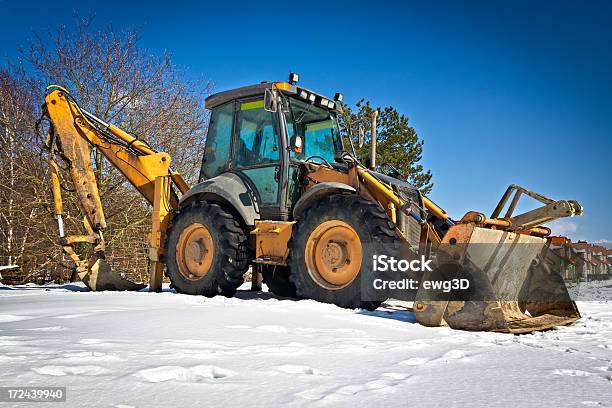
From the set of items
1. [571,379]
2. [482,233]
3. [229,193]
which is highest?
[229,193]

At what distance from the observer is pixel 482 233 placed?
4309 mm

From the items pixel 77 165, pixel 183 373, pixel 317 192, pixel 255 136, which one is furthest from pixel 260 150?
pixel 183 373

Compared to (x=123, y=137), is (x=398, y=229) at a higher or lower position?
lower

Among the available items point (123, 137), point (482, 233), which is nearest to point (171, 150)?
point (123, 137)

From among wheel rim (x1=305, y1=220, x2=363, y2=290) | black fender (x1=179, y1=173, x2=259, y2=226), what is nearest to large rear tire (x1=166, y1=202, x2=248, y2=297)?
black fender (x1=179, y1=173, x2=259, y2=226)

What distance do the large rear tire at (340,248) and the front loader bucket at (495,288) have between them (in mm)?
804

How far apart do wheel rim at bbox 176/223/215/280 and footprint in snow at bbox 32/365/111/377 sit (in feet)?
13.7

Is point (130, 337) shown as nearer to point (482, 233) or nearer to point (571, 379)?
point (571, 379)

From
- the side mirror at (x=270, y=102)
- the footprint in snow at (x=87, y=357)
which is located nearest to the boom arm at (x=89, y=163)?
the side mirror at (x=270, y=102)

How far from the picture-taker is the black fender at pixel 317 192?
17.7 feet

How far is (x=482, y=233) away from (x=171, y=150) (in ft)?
39.3

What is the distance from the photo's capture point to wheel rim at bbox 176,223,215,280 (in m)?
6.42

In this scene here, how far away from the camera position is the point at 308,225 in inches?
213

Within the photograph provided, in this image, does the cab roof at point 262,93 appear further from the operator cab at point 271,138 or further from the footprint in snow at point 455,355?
the footprint in snow at point 455,355
